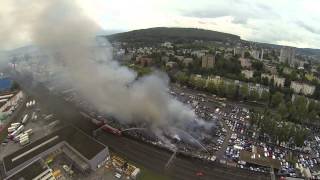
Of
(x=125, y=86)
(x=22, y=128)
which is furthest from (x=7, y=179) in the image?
(x=125, y=86)

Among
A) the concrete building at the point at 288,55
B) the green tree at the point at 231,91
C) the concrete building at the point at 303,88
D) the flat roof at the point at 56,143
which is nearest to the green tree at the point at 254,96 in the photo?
the green tree at the point at 231,91

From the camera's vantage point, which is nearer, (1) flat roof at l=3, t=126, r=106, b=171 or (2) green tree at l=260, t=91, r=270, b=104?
(1) flat roof at l=3, t=126, r=106, b=171

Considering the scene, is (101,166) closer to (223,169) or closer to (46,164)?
(46,164)

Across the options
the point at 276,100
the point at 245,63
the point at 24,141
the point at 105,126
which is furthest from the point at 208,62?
the point at 24,141

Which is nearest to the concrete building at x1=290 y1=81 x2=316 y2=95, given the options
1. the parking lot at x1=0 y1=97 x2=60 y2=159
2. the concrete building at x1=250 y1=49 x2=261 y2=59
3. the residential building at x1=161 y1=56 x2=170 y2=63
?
the residential building at x1=161 y1=56 x2=170 y2=63

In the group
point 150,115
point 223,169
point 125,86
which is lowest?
point 223,169

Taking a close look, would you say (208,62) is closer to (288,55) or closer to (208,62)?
(208,62)

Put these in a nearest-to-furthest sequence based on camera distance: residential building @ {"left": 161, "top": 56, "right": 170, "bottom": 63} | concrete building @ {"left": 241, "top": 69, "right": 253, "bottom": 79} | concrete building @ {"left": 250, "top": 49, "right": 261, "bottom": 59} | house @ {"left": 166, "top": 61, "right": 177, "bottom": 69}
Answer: concrete building @ {"left": 241, "top": 69, "right": 253, "bottom": 79}, house @ {"left": 166, "top": 61, "right": 177, "bottom": 69}, residential building @ {"left": 161, "top": 56, "right": 170, "bottom": 63}, concrete building @ {"left": 250, "top": 49, "right": 261, "bottom": 59}

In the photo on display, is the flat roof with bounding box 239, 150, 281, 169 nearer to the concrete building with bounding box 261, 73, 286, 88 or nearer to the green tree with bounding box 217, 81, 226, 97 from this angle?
the green tree with bounding box 217, 81, 226, 97
